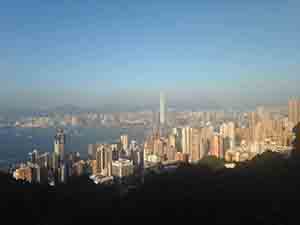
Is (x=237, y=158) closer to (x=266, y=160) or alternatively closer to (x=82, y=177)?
(x=266, y=160)

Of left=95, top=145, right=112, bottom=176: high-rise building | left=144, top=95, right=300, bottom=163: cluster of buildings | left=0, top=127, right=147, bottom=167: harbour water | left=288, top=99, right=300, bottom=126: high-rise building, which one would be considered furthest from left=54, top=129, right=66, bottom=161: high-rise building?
left=288, top=99, right=300, bottom=126: high-rise building

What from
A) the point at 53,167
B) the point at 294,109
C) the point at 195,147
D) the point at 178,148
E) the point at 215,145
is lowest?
the point at 53,167

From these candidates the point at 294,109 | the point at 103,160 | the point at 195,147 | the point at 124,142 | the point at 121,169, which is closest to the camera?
the point at 294,109

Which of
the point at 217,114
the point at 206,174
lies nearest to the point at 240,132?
the point at 217,114

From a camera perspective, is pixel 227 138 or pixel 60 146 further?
pixel 227 138

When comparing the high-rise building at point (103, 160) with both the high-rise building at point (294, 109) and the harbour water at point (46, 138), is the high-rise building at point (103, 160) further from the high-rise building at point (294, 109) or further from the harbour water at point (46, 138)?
the high-rise building at point (294, 109)

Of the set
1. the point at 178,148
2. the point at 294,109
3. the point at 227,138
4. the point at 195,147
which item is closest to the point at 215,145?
the point at 195,147

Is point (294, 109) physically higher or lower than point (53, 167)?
higher

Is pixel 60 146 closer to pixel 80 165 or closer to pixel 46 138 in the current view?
pixel 80 165

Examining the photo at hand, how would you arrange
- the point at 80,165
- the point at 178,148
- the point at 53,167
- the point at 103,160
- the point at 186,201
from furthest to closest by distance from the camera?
the point at 178,148
the point at 103,160
the point at 80,165
the point at 53,167
the point at 186,201

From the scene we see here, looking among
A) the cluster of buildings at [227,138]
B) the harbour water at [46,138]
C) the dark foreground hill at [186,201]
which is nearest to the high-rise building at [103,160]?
the cluster of buildings at [227,138]
